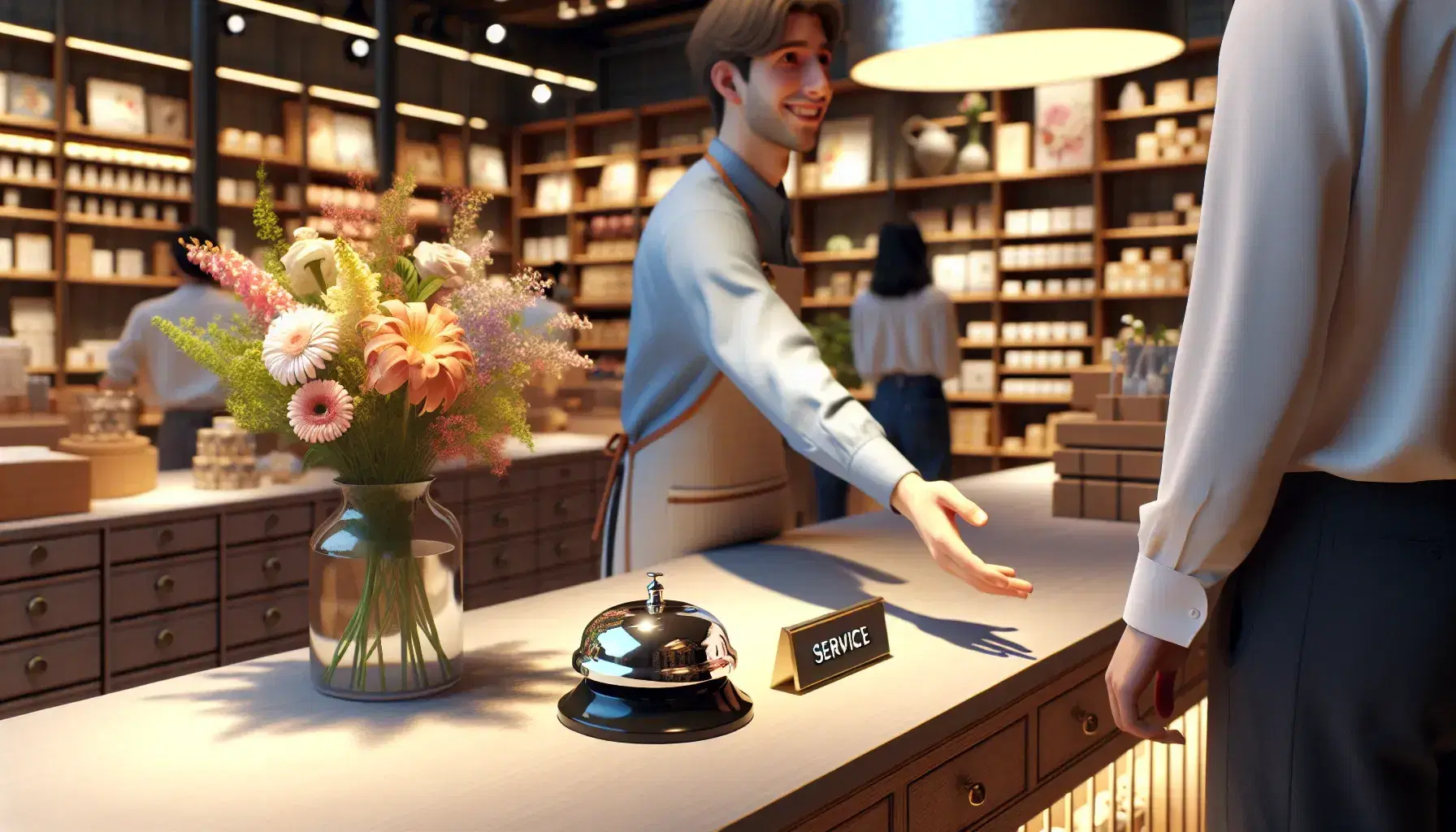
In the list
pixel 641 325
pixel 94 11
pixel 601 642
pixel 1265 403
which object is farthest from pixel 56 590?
pixel 94 11

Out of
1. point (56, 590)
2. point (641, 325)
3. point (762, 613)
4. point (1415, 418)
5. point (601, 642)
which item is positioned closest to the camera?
point (1415, 418)

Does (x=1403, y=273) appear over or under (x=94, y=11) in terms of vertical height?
under

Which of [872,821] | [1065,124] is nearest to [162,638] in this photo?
[872,821]

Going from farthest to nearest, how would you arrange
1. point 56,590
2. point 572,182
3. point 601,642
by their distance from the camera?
point 572,182
point 56,590
point 601,642

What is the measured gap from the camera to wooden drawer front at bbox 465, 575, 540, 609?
443 cm

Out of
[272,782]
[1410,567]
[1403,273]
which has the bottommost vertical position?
[272,782]

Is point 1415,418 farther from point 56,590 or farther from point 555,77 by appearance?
point 555,77

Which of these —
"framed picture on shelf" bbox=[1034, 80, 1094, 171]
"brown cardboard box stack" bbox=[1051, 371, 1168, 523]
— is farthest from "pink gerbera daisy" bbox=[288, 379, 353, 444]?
"framed picture on shelf" bbox=[1034, 80, 1094, 171]

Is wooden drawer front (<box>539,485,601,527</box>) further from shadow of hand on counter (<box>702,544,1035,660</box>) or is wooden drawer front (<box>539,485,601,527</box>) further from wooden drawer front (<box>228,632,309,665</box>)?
shadow of hand on counter (<box>702,544,1035,660</box>)

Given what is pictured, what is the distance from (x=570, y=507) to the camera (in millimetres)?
4863

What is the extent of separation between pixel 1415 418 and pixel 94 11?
8.40 meters

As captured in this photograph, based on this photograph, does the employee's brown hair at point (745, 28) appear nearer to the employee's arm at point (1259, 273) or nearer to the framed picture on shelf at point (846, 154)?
the employee's arm at point (1259, 273)

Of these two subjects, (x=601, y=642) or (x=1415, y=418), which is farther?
(x=601, y=642)

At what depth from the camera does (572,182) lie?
9.79m
